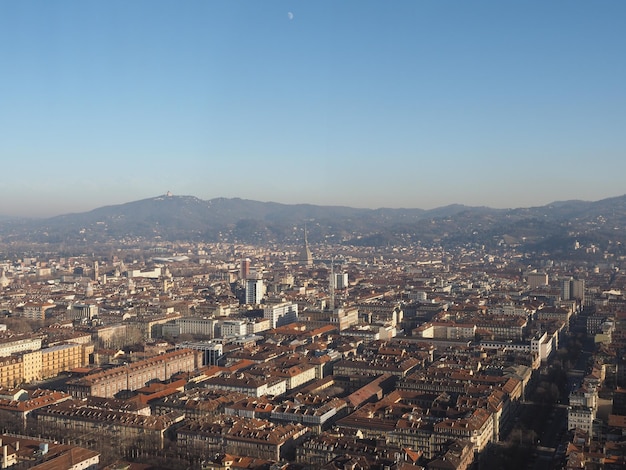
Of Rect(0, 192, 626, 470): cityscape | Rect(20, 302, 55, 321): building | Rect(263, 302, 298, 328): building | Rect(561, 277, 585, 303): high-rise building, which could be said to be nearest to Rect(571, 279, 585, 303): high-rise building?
Rect(561, 277, 585, 303): high-rise building

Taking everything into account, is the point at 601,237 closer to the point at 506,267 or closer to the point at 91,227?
the point at 506,267

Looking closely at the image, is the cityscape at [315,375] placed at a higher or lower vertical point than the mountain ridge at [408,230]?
lower

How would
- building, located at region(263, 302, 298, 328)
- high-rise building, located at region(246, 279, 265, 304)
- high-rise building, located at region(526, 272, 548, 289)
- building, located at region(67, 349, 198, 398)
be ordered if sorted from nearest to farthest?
1. building, located at region(67, 349, 198, 398)
2. building, located at region(263, 302, 298, 328)
3. high-rise building, located at region(246, 279, 265, 304)
4. high-rise building, located at region(526, 272, 548, 289)

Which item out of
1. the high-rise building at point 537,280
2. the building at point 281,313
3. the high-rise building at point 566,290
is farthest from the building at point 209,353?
the high-rise building at point 537,280

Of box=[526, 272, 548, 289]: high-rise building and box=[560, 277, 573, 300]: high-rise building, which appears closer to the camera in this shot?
box=[560, 277, 573, 300]: high-rise building

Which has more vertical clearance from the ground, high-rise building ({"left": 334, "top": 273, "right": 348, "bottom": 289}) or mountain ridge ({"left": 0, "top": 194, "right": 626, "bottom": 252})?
mountain ridge ({"left": 0, "top": 194, "right": 626, "bottom": 252})

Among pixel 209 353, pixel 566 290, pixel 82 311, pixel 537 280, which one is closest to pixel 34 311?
pixel 82 311

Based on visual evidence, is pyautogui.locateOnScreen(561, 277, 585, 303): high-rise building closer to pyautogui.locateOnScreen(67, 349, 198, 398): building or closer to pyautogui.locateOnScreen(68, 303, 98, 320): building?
pyautogui.locateOnScreen(67, 349, 198, 398): building

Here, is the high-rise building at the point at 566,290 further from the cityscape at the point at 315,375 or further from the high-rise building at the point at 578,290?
the high-rise building at the point at 578,290

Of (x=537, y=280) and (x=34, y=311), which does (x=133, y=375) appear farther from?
(x=537, y=280)
